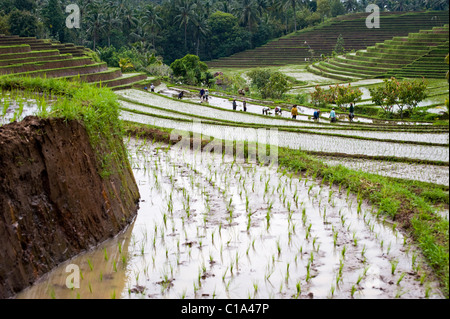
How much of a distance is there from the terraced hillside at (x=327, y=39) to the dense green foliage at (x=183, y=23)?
2377mm

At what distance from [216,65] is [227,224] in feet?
133

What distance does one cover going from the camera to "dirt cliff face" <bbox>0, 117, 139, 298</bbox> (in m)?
4.75

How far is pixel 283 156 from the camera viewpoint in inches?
380

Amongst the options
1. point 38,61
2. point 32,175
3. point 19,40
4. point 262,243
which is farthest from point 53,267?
point 19,40

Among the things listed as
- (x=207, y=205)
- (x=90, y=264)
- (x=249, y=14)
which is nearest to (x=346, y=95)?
(x=207, y=205)

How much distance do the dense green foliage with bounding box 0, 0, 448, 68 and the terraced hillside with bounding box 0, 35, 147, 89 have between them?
39.1 feet

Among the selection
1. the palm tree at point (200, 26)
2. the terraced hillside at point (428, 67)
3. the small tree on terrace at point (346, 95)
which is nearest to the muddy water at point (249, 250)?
the small tree on terrace at point (346, 95)

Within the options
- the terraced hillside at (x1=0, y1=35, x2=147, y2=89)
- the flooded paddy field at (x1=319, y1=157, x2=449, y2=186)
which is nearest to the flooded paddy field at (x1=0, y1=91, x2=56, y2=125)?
the flooded paddy field at (x1=319, y1=157, x2=449, y2=186)

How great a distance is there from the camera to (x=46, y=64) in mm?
19953

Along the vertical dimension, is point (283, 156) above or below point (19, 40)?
below

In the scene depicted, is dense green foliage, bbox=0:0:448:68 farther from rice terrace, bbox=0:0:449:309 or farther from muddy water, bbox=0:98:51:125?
muddy water, bbox=0:98:51:125

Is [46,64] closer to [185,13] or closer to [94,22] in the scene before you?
[94,22]

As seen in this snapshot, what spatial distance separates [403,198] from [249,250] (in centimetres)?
255
